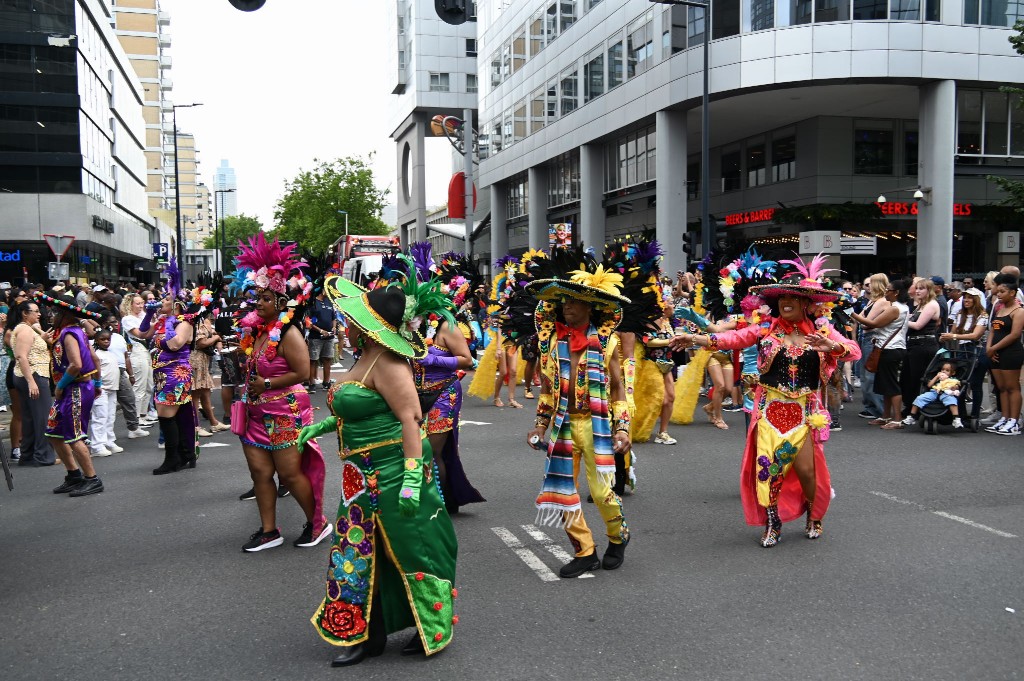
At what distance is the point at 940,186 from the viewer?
78.4ft

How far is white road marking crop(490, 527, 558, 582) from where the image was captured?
213 inches

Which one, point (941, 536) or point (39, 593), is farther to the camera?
point (941, 536)

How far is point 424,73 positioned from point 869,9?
150ft

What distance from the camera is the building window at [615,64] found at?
30812 millimetres

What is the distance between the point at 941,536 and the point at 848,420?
18.8ft

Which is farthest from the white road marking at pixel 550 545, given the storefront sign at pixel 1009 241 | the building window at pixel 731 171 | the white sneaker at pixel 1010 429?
the storefront sign at pixel 1009 241

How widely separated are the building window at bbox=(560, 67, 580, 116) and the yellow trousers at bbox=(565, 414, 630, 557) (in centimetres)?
3162

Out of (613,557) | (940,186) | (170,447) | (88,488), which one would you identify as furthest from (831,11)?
(88,488)

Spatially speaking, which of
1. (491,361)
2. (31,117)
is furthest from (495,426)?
(31,117)

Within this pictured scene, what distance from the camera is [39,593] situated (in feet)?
17.3

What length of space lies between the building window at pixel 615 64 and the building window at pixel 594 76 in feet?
2.65

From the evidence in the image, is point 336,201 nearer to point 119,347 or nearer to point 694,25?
point 694,25

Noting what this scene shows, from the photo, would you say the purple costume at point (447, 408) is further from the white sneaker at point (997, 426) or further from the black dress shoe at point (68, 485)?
the white sneaker at point (997, 426)

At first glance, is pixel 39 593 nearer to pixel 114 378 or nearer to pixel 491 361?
pixel 114 378
